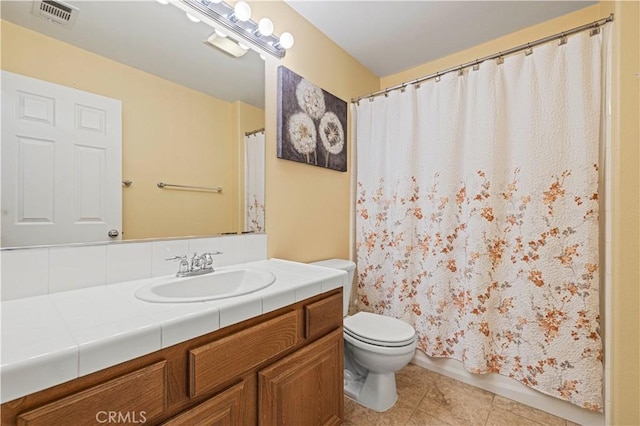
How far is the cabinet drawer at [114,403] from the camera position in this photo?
21.9 inches

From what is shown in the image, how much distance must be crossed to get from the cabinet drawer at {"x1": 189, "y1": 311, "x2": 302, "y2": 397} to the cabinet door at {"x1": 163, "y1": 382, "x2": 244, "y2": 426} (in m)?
0.04

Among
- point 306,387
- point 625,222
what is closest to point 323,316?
point 306,387

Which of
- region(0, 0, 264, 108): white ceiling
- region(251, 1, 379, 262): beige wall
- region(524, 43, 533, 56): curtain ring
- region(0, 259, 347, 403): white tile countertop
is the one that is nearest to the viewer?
region(0, 259, 347, 403): white tile countertop

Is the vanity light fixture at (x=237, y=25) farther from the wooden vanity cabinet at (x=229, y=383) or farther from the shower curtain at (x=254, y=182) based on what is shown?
the wooden vanity cabinet at (x=229, y=383)

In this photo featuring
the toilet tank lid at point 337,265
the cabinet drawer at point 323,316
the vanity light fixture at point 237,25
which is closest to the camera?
the cabinet drawer at point 323,316

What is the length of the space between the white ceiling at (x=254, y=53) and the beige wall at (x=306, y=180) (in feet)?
0.29

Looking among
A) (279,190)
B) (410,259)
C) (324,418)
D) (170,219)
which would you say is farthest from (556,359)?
(170,219)

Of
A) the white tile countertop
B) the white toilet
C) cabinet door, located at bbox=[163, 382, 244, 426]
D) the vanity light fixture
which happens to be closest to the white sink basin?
the white tile countertop

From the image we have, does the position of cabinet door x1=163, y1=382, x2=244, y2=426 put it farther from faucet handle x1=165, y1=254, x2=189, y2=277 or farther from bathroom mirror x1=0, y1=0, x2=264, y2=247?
bathroom mirror x1=0, y1=0, x2=264, y2=247

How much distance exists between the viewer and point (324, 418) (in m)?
1.20

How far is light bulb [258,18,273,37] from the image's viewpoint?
1.50m

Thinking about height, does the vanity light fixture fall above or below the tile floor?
above

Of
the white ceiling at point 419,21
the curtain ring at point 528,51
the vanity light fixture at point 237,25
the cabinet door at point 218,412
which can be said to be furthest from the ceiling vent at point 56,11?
the curtain ring at point 528,51

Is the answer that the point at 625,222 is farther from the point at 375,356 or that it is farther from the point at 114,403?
the point at 114,403
